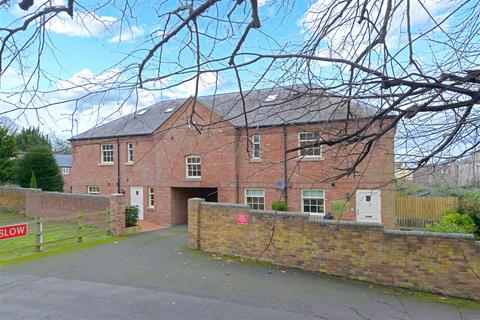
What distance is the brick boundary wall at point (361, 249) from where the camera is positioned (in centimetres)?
902

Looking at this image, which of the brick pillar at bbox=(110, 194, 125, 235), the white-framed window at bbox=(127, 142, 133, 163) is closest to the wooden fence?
the brick pillar at bbox=(110, 194, 125, 235)

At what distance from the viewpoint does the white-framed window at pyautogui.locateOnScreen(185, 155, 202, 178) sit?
70.7ft

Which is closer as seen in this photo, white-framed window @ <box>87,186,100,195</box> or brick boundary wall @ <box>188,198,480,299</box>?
brick boundary wall @ <box>188,198,480,299</box>

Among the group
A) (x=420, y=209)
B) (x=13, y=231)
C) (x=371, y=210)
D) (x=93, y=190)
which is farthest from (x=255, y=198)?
(x=93, y=190)

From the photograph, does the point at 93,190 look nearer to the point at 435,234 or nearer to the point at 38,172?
the point at 38,172

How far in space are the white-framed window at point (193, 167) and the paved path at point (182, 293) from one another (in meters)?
9.47

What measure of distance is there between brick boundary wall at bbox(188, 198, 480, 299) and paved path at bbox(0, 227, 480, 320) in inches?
22.7

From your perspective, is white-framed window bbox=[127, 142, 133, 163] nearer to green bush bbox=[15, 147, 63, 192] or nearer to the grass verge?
the grass verge

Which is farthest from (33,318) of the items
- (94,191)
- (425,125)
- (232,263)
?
(94,191)

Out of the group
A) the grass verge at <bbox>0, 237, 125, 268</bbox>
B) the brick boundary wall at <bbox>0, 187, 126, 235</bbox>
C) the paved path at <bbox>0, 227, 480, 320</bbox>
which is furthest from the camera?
the brick boundary wall at <bbox>0, 187, 126, 235</bbox>

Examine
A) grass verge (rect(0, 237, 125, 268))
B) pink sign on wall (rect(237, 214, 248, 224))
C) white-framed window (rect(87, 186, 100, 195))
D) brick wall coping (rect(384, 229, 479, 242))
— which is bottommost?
grass verge (rect(0, 237, 125, 268))

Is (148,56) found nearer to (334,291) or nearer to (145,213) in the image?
(334,291)

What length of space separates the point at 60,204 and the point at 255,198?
1208 cm

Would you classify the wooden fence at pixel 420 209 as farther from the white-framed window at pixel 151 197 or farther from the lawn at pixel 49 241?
the lawn at pixel 49 241
